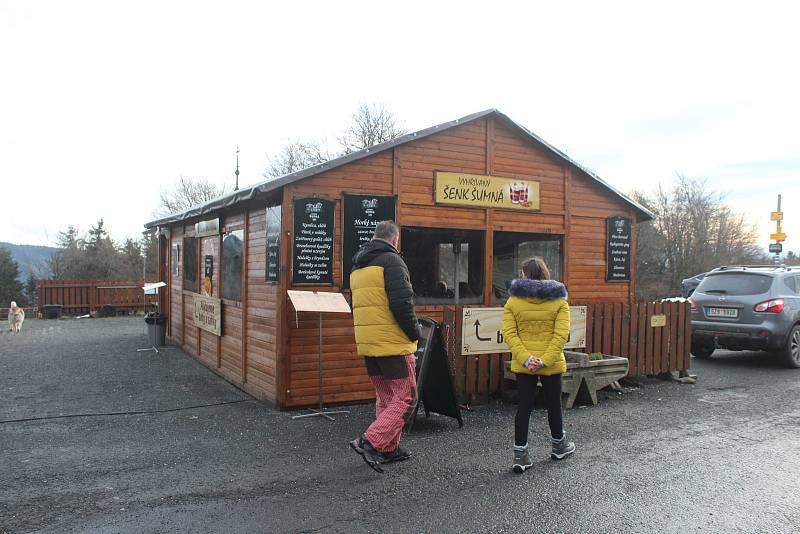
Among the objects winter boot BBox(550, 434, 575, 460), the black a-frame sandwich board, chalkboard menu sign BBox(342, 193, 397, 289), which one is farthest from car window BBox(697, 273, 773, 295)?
winter boot BBox(550, 434, 575, 460)

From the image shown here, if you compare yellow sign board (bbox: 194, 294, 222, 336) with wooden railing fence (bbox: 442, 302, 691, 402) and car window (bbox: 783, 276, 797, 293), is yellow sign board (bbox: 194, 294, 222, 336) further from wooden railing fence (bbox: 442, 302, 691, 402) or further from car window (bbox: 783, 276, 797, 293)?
car window (bbox: 783, 276, 797, 293)

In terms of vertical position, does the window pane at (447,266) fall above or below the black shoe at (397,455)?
above

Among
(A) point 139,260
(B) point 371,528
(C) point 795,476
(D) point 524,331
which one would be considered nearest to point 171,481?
(B) point 371,528

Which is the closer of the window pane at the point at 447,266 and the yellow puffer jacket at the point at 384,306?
the yellow puffer jacket at the point at 384,306

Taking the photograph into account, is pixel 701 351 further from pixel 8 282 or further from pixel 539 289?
pixel 8 282

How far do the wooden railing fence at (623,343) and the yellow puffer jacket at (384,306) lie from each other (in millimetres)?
2494

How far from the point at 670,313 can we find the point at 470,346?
145 inches

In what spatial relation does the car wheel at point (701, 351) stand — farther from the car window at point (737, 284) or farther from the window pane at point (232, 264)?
the window pane at point (232, 264)

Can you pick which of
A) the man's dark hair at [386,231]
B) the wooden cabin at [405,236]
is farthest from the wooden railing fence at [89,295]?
the man's dark hair at [386,231]

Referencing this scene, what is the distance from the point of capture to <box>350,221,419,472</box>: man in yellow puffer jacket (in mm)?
5199

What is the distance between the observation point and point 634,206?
9797 millimetres

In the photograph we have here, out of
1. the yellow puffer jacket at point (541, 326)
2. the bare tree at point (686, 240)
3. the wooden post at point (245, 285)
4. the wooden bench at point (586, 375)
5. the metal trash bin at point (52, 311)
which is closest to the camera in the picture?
the yellow puffer jacket at point (541, 326)

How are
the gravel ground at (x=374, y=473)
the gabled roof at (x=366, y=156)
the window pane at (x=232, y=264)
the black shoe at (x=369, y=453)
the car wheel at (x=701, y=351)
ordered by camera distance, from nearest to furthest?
the gravel ground at (x=374, y=473) → the black shoe at (x=369, y=453) → the gabled roof at (x=366, y=156) → the window pane at (x=232, y=264) → the car wheel at (x=701, y=351)

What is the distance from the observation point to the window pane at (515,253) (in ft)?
28.9
